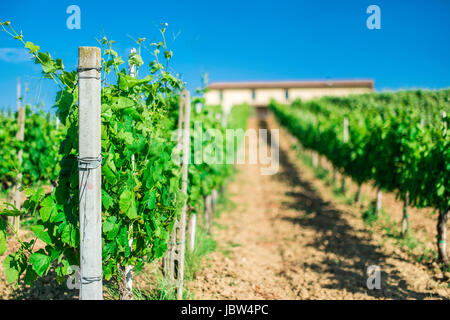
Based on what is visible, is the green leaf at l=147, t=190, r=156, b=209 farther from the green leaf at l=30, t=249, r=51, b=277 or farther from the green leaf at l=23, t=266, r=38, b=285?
the green leaf at l=23, t=266, r=38, b=285

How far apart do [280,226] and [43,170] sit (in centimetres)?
471

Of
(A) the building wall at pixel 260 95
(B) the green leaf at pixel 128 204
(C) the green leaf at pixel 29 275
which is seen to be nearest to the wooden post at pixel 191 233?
(B) the green leaf at pixel 128 204

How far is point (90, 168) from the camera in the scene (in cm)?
206

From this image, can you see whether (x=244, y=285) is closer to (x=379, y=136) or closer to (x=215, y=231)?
(x=215, y=231)

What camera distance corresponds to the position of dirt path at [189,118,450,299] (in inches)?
168

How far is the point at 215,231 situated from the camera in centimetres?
673

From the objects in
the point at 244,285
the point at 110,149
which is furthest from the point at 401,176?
the point at 110,149

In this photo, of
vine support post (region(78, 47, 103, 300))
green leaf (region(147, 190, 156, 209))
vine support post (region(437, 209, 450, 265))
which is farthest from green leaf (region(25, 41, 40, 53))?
vine support post (region(437, 209, 450, 265))

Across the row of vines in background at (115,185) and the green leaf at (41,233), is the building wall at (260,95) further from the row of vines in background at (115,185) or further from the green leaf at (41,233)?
the green leaf at (41,233)

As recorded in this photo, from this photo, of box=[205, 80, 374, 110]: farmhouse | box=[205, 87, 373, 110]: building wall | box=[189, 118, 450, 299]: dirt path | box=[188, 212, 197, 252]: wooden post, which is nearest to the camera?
box=[189, 118, 450, 299]: dirt path

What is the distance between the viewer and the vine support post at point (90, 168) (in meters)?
2.01

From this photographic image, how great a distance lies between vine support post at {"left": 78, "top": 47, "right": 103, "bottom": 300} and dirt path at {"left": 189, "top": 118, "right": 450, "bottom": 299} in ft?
6.73

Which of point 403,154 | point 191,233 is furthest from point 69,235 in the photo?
point 403,154

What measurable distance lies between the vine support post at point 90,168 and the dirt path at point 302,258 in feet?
6.73
